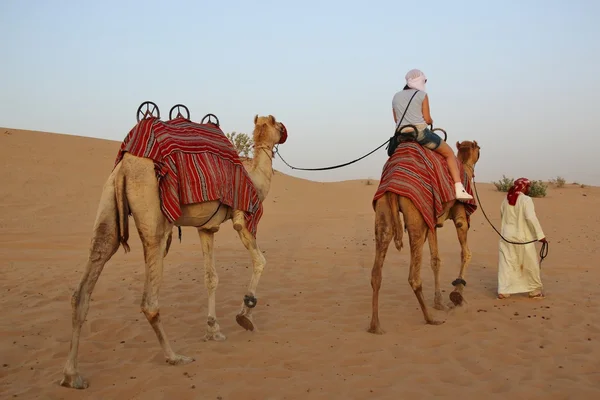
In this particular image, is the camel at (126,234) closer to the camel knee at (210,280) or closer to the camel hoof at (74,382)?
the camel hoof at (74,382)

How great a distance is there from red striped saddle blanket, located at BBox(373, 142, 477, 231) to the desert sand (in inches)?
57.9

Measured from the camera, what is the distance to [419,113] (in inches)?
268

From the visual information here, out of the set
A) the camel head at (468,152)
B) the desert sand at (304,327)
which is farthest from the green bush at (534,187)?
the camel head at (468,152)

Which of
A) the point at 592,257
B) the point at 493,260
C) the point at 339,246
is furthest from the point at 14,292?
the point at 592,257

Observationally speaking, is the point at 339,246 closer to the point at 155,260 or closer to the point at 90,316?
the point at 90,316

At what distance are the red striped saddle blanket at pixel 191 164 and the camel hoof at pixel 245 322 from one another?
1.00 meters

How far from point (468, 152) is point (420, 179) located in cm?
245

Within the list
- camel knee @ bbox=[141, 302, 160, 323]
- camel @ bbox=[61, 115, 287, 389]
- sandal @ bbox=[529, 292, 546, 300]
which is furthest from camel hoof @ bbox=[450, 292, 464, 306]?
camel knee @ bbox=[141, 302, 160, 323]

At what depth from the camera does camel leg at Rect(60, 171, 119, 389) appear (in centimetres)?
478

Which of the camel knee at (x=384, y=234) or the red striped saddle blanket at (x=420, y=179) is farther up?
the red striped saddle blanket at (x=420, y=179)

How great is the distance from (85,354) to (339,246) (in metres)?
8.00

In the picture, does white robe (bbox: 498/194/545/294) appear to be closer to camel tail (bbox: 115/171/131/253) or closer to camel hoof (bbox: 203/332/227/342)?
camel hoof (bbox: 203/332/227/342)

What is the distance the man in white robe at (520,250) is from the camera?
8.09 m

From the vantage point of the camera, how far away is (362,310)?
7.50m
